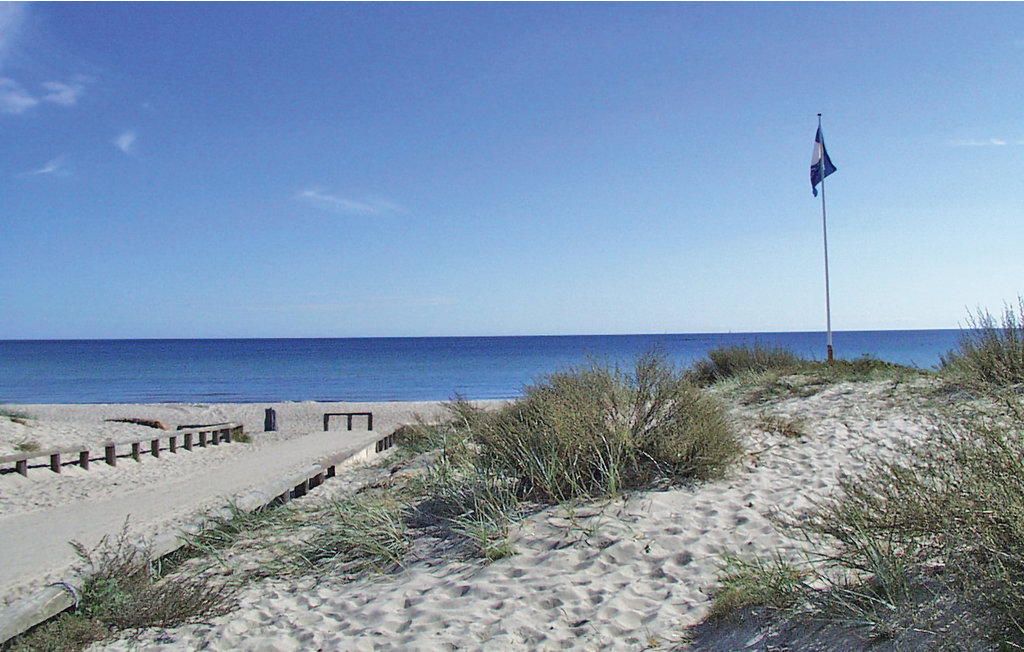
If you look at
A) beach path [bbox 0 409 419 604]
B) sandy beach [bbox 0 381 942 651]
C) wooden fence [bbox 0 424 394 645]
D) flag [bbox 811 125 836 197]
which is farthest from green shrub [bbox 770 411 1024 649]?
flag [bbox 811 125 836 197]

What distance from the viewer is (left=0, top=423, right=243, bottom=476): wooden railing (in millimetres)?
12516

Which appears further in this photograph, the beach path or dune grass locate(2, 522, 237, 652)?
the beach path

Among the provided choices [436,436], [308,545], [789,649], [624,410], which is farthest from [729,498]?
[436,436]

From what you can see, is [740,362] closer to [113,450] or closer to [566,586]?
[566,586]

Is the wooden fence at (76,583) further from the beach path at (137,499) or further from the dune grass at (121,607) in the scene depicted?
the beach path at (137,499)

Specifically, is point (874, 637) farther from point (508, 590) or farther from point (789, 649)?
point (508, 590)

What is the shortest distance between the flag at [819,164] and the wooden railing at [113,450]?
1639cm

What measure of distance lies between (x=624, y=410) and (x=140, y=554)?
14.7 ft

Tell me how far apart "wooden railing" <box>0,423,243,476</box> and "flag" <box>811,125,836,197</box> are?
1639 cm

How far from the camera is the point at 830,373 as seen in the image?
13.5 meters

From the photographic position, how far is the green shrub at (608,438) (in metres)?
6.65

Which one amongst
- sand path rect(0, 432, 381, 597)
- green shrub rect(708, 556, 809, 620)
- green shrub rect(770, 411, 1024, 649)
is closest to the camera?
green shrub rect(770, 411, 1024, 649)

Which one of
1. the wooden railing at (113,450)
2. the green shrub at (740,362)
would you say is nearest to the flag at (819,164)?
the green shrub at (740,362)

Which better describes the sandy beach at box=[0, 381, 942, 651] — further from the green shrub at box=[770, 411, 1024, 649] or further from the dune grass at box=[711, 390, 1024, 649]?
the green shrub at box=[770, 411, 1024, 649]
